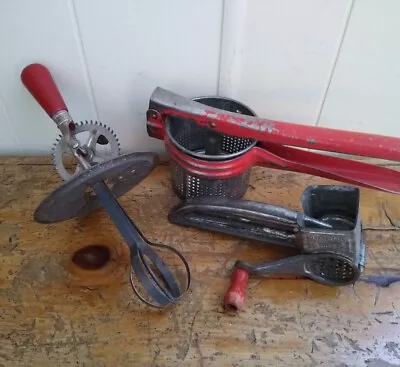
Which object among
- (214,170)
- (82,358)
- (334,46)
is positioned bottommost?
(82,358)

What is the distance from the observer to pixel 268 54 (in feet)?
1.82

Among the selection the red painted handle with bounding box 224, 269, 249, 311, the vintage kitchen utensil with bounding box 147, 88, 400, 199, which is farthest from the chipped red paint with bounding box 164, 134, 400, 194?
the red painted handle with bounding box 224, 269, 249, 311

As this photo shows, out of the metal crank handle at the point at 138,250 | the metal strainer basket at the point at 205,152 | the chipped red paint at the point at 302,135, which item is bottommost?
the metal crank handle at the point at 138,250

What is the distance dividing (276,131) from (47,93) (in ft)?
0.83

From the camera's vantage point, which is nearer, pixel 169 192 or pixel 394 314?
pixel 394 314

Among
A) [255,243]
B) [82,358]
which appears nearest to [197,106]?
[255,243]

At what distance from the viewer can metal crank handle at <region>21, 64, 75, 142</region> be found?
536 mm

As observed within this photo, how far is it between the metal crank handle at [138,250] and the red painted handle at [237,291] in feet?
0.17

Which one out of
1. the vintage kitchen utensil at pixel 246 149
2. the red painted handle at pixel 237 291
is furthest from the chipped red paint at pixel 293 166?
the red painted handle at pixel 237 291

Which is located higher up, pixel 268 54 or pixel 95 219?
pixel 268 54

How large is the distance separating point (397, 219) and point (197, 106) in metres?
0.28

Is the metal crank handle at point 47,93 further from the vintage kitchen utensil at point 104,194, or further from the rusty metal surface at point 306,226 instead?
the rusty metal surface at point 306,226

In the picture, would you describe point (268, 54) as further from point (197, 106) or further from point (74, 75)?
point (74, 75)

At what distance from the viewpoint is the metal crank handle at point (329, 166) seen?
528 mm
